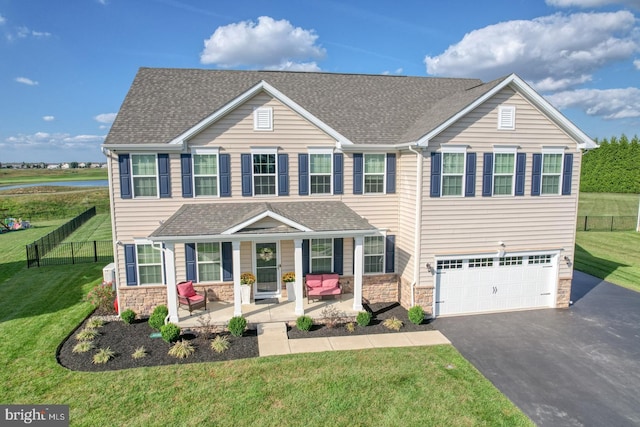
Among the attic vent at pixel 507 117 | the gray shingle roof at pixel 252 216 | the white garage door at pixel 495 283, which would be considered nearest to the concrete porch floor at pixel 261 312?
the gray shingle roof at pixel 252 216

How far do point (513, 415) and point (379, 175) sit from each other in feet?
29.8

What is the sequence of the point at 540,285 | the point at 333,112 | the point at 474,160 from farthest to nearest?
the point at 333,112 → the point at 540,285 → the point at 474,160

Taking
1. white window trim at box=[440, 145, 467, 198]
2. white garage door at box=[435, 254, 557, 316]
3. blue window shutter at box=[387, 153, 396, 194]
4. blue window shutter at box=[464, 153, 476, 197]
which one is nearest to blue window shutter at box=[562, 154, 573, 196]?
white garage door at box=[435, 254, 557, 316]

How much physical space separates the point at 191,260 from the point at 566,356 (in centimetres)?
1214

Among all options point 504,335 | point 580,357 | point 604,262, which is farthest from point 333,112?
point 604,262

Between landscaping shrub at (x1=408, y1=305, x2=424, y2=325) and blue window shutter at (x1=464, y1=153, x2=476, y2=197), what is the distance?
14.3ft

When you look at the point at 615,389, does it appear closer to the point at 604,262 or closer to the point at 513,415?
the point at 513,415

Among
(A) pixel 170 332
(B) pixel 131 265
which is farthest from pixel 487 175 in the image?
(B) pixel 131 265

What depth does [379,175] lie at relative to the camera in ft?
49.6

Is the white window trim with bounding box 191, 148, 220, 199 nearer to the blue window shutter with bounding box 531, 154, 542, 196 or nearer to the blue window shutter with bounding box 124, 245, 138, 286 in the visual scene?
the blue window shutter with bounding box 124, 245, 138, 286

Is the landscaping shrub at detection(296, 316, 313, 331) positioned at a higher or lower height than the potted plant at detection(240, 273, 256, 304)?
lower

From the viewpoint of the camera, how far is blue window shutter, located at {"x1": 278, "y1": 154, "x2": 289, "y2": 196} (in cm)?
1438

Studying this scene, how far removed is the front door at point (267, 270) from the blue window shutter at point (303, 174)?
2.26m

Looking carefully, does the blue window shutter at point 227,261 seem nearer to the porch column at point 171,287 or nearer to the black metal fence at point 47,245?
the porch column at point 171,287
